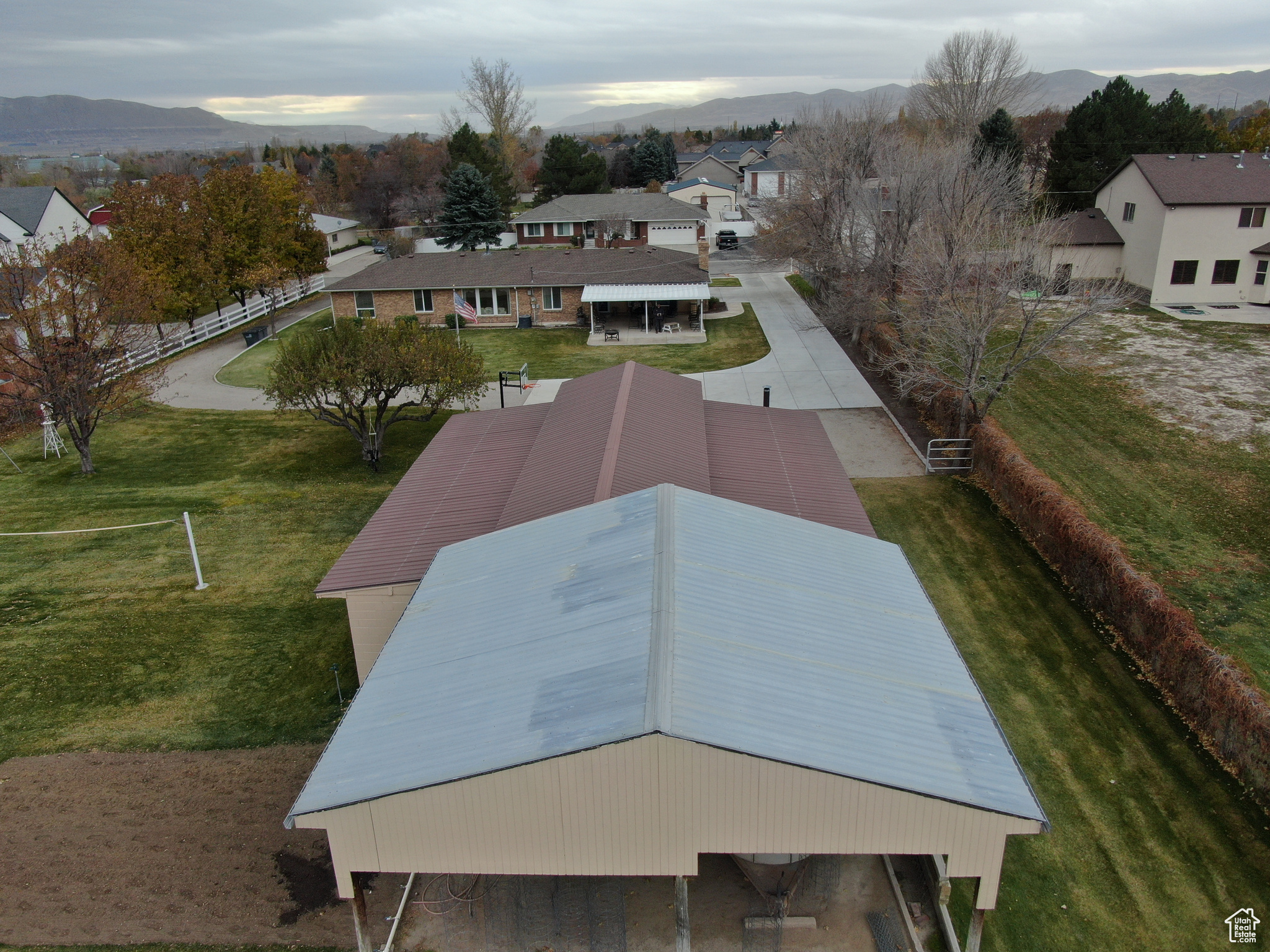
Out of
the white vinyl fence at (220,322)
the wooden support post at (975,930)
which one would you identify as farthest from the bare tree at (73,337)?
the wooden support post at (975,930)

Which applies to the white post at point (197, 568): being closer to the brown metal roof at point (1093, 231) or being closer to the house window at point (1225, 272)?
the brown metal roof at point (1093, 231)

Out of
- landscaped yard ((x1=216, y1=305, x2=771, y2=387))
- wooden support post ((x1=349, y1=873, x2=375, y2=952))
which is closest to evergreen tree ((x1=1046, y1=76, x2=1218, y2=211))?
landscaped yard ((x1=216, y1=305, x2=771, y2=387))

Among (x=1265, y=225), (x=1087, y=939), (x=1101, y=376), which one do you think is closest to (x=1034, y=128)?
(x=1265, y=225)

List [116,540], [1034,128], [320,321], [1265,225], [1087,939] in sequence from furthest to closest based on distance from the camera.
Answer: [1034,128] < [320,321] < [1265,225] < [116,540] < [1087,939]

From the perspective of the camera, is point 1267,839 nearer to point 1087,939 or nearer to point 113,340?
point 1087,939

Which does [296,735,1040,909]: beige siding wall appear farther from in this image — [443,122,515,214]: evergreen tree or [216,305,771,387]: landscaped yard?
[443,122,515,214]: evergreen tree
